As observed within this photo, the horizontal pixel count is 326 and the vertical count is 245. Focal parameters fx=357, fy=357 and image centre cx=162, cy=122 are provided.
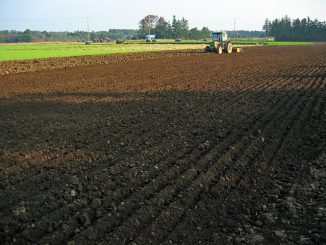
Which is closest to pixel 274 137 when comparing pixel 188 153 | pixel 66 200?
pixel 188 153

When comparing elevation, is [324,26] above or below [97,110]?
above

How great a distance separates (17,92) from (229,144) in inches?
405

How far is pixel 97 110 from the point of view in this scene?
406 inches

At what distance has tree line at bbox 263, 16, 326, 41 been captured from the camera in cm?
13120

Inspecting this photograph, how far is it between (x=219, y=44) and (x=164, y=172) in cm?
3362

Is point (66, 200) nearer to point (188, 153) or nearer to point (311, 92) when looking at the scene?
point (188, 153)

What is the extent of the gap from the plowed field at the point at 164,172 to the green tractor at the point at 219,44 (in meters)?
26.5

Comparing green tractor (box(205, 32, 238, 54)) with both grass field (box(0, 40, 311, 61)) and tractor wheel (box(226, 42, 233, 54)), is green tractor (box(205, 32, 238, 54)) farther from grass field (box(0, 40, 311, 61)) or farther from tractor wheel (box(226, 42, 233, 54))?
grass field (box(0, 40, 311, 61))

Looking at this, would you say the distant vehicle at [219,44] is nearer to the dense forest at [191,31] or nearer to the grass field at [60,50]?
the grass field at [60,50]

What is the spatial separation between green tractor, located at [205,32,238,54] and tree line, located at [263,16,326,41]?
3986 inches

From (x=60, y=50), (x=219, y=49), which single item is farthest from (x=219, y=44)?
(x=60, y=50)

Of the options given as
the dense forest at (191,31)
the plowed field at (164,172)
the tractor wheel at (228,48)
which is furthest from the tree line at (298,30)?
the plowed field at (164,172)

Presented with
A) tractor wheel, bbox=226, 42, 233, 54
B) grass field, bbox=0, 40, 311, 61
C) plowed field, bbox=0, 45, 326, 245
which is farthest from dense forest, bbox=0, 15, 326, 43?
plowed field, bbox=0, 45, 326, 245

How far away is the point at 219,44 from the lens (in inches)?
1474
